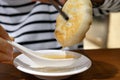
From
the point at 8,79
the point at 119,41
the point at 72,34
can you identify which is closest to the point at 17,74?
the point at 8,79

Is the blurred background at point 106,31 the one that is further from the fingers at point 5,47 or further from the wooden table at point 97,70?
the fingers at point 5,47

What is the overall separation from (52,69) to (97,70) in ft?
0.50

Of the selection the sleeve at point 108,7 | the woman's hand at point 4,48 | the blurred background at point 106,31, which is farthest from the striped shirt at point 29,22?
the blurred background at point 106,31

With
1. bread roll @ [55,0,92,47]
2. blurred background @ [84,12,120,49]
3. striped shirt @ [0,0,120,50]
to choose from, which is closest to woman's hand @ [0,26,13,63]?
bread roll @ [55,0,92,47]

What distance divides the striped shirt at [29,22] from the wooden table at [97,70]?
30 cm

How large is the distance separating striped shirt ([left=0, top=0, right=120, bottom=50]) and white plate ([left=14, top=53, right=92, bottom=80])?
1.22ft

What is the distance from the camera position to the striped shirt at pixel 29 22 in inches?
46.7

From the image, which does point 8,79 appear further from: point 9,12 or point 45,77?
point 9,12

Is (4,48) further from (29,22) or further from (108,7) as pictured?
(108,7)

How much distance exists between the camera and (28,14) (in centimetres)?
122

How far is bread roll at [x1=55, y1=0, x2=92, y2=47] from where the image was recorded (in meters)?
0.70

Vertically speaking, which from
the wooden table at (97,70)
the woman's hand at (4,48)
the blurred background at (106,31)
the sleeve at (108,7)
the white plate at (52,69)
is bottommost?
the blurred background at (106,31)

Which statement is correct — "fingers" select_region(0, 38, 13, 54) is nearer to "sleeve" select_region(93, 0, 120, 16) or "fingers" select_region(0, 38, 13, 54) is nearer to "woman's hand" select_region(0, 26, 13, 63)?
"woman's hand" select_region(0, 26, 13, 63)

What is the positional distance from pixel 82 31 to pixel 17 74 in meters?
0.25
